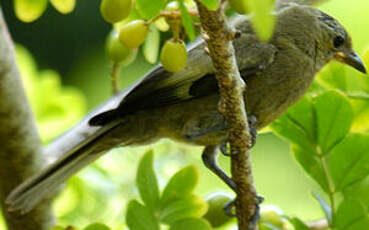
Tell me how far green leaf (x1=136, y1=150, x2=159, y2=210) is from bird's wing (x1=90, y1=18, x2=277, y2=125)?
77 cm

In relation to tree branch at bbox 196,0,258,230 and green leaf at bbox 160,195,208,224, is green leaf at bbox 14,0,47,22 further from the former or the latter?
green leaf at bbox 160,195,208,224

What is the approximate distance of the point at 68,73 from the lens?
665cm

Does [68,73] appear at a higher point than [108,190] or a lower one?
lower

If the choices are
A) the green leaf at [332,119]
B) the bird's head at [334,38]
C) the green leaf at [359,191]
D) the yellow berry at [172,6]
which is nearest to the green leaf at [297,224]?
the green leaf at [359,191]

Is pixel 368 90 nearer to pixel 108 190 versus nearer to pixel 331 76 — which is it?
pixel 331 76

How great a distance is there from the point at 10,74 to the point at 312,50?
58.2 inches

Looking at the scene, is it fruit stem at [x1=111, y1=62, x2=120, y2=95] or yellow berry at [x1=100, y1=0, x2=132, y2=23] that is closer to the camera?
yellow berry at [x1=100, y1=0, x2=132, y2=23]

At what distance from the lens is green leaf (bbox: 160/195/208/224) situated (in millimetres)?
2092

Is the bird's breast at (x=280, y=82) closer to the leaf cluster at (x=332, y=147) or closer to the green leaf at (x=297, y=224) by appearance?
the leaf cluster at (x=332, y=147)

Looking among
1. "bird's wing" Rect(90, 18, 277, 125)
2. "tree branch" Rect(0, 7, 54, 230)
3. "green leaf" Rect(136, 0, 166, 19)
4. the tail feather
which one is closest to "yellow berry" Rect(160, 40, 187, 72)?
"green leaf" Rect(136, 0, 166, 19)

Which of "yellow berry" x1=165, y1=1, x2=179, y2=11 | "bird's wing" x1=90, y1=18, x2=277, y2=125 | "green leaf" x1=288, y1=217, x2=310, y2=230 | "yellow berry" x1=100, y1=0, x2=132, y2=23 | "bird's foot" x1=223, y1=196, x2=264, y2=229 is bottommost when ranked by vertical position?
"bird's foot" x1=223, y1=196, x2=264, y2=229

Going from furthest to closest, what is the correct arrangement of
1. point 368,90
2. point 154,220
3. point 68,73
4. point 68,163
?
1. point 68,73
2. point 68,163
3. point 368,90
4. point 154,220

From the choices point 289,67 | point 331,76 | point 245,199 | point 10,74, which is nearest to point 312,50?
point 289,67

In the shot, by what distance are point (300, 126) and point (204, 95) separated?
1007 mm
